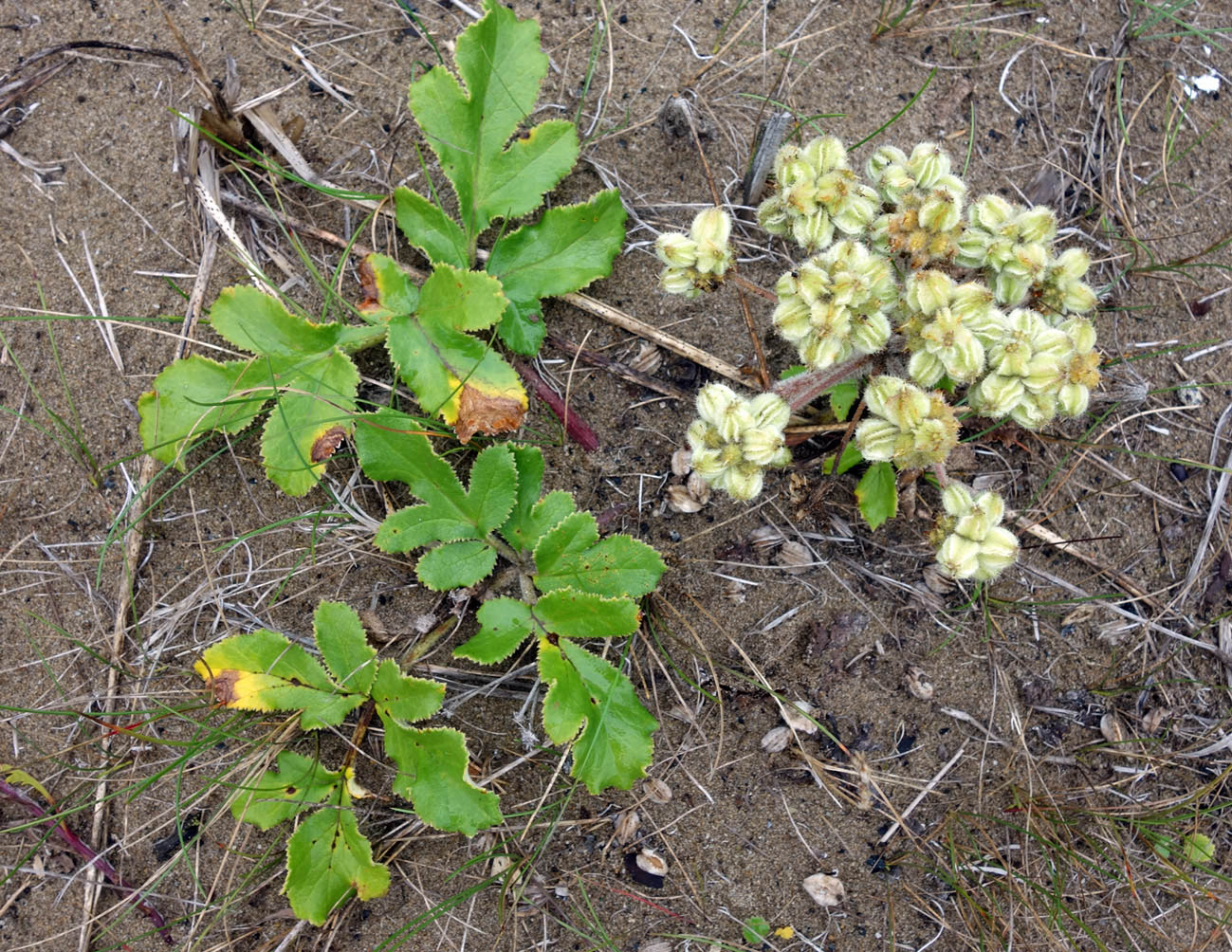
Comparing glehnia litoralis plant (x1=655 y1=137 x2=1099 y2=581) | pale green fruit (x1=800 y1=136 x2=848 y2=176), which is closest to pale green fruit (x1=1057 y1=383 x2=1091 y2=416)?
glehnia litoralis plant (x1=655 y1=137 x2=1099 y2=581)

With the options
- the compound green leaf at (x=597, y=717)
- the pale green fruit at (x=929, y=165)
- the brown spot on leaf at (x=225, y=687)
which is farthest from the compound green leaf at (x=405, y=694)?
the pale green fruit at (x=929, y=165)

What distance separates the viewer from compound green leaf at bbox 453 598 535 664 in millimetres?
2623

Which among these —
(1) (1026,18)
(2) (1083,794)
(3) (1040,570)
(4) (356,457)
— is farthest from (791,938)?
(1) (1026,18)

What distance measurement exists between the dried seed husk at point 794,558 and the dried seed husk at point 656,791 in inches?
31.6

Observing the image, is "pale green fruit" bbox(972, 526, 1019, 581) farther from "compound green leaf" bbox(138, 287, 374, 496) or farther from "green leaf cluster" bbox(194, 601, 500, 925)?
"compound green leaf" bbox(138, 287, 374, 496)

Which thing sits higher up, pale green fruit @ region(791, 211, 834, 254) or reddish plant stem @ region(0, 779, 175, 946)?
pale green fruit @ region(791, 211, 834, 254)

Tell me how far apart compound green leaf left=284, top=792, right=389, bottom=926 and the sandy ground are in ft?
0.46

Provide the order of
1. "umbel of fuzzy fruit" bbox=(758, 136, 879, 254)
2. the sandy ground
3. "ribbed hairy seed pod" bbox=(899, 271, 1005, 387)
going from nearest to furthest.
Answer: "ribbed hairy seed pod" bbox=(899, 271, 1005, 387)
"umbel of fuzzy fruit" bbox=(758, 136, 879, 254)
the sandy ground

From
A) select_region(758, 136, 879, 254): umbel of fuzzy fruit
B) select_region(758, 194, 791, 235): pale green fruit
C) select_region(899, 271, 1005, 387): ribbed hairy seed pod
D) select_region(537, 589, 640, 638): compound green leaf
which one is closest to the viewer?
select_region(899, 271, 1005, 387): ribbed hairy seed pod

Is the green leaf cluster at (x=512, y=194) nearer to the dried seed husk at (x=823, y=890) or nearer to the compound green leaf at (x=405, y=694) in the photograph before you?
the compound green leaf at (x=405, y=694)

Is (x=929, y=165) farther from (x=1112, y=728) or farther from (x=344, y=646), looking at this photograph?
(x=344, y=646)

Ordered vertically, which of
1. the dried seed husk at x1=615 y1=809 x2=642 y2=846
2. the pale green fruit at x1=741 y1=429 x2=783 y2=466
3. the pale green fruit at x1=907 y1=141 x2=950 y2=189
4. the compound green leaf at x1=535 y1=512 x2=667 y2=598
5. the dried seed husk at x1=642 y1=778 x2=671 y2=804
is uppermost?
the pale green fruit at x1=907 y1=141 x2=950 y2=189

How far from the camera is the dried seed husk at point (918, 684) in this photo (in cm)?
292

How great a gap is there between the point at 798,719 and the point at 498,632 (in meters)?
1.02
